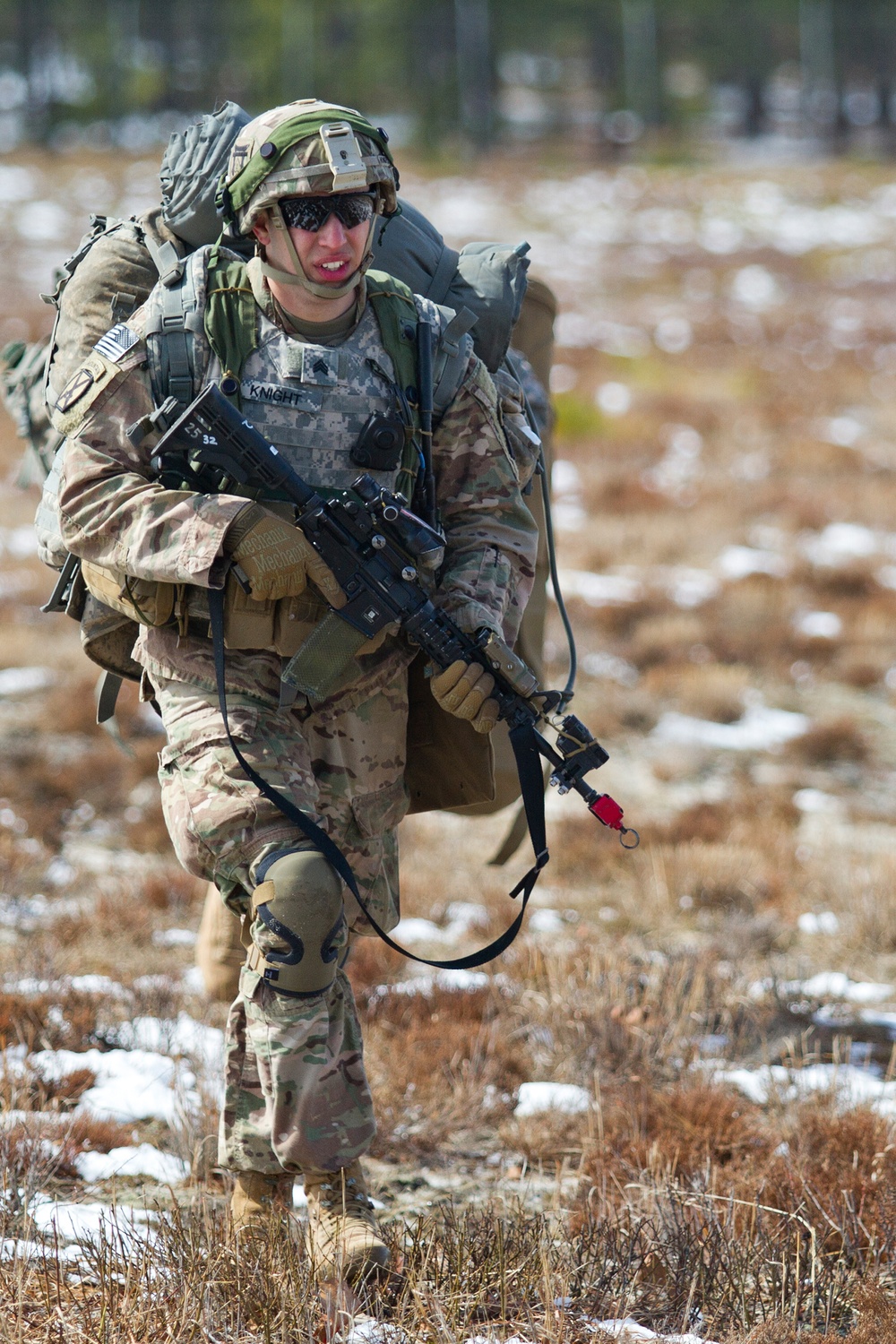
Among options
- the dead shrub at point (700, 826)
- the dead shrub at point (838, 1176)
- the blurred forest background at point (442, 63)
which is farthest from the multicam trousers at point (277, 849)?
the blurred forest background at point (442, 63)

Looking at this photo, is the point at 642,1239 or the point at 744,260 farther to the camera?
the point at 744,260

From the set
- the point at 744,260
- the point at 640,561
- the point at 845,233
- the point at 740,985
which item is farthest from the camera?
the point at 845,233

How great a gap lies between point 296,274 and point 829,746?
4.93 metres

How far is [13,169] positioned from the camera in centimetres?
3784

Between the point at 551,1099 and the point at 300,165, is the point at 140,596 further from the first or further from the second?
the point at 551,1099

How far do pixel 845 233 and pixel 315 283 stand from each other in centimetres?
2969

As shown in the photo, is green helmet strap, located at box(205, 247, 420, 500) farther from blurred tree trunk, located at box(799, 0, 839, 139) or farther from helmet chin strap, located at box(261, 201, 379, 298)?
blurred tree trunk, located at box(799, 0, 839, 139)

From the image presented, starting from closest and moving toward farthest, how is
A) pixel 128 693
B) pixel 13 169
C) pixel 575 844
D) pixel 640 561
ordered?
pixel 575 844 → pixel 128 693 → pixel 640 561 → pixel 13 169

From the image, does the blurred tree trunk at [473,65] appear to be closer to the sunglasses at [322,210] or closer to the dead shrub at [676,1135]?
the sunglasses at [322,210]

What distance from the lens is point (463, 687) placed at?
2943mm

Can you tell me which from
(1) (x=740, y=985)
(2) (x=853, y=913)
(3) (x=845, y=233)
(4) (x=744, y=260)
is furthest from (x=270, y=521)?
(3) (x=845, y=233)

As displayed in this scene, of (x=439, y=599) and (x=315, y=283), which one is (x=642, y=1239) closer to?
(x=439, y=599)

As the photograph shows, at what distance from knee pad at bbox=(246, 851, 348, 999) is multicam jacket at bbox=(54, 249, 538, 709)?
1.44ft

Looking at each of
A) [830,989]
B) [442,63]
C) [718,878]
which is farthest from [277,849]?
[442,63]
